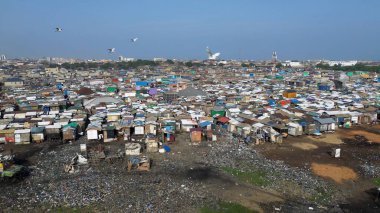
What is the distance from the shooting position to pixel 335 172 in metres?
18.9

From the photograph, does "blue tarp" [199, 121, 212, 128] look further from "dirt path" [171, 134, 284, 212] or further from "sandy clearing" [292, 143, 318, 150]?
"sandy clearing" [292, 143, 318, 150]

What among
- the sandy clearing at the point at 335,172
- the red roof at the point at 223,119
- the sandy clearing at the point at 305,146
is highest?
the red roof at the point at 223,119

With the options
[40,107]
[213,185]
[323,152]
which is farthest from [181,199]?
[40,107]

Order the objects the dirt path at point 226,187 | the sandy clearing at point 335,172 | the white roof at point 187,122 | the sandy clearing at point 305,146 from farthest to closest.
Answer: the white roof at point 187,122 → the sandy clearing at point 305,146 → the sandy clearing at point 335,172 → the dirt path at point 226,187

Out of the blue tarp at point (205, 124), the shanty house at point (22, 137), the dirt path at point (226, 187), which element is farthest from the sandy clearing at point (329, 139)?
the shanty house at point (22, 137)

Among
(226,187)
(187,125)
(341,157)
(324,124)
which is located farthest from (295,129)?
(226,187)

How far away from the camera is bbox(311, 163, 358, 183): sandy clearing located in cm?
1816

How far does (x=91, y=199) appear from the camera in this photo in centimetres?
1485

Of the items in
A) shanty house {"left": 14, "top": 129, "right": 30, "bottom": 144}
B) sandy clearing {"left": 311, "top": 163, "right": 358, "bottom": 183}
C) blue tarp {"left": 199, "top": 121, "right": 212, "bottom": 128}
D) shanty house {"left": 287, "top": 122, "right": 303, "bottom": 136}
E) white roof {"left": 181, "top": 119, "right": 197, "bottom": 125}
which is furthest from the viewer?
white roof {"left": 181, "top": 119, "right": 197, "bottom": 125}

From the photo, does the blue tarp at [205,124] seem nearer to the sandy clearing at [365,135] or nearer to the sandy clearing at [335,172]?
the sandy clearing at [335,172]

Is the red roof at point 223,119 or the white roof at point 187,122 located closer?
the white roof at point 187,122

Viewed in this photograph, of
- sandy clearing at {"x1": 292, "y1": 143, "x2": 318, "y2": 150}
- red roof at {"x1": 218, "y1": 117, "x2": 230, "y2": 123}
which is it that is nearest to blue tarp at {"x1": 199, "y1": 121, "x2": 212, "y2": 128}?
red roof at {"x1": 218, "y1": 117, "x2": 230, "y2": 123}

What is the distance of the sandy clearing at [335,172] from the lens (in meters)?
18.2

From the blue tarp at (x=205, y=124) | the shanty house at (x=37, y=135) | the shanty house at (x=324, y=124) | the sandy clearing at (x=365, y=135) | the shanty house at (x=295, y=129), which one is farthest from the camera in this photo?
the shanty house at (x=324, y=124)
